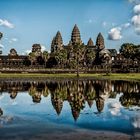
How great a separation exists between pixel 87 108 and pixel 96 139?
14893 millimetres

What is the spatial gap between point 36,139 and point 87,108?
1520 cm

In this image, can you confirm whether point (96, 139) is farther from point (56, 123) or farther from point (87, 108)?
point (87, 108)

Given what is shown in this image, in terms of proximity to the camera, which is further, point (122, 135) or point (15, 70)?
point (15, 70)

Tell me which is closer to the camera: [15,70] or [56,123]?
[56,123]

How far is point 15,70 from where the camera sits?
143 metres

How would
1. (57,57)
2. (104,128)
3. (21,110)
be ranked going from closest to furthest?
(104,128) < (21,110) < (57,57)

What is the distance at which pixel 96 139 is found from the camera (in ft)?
66.9

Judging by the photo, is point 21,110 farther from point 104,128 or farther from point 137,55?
point 137,55

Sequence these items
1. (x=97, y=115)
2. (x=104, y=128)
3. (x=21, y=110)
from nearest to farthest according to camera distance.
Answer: (x=104, y=128) → (x=97, y=115) → (x=21, y=110)

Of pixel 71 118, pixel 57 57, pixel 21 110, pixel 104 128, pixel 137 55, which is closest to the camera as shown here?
pixel 104 128

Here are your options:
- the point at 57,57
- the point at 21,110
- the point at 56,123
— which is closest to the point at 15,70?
the point at 57,57

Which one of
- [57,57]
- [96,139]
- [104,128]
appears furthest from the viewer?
[57,57]

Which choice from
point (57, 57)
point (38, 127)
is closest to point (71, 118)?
point (38, 127)

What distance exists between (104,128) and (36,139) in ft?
17.5
